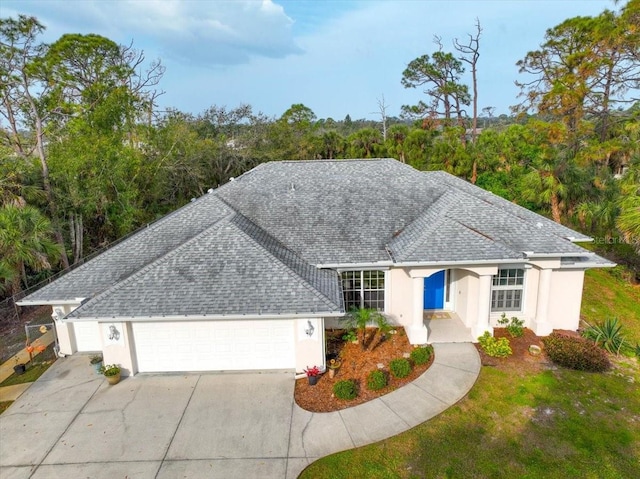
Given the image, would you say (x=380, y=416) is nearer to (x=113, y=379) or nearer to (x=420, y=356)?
(x=420, y=356)

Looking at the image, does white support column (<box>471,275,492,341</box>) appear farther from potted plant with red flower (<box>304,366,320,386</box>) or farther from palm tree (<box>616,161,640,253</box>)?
palm tree (<box>616,161,640,253</box>)

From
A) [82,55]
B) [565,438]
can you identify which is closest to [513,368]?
[565,438]

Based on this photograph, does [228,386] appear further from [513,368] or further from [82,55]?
[82,55]

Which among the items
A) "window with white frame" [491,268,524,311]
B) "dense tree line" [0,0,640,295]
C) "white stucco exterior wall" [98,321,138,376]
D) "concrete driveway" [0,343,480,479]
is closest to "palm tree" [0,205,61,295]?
"dense tree line" [0,0,640,295]

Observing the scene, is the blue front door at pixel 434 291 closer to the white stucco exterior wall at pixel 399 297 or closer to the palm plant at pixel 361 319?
the white stucco exterior wall at pixel 399 297

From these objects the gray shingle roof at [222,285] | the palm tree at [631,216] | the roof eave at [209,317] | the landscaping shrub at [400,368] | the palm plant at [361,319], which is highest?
the palm tree at [631,216]

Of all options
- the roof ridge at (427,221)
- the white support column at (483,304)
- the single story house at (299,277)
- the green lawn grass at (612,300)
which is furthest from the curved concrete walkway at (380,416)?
the green lawn grass at (612,300)
